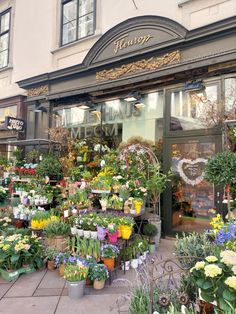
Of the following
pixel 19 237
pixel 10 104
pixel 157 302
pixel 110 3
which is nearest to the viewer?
pixel 157 302

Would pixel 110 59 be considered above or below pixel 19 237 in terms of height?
above

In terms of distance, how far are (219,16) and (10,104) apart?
7.77 m

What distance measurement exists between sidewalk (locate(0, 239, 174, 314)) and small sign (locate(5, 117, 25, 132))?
20.0ft

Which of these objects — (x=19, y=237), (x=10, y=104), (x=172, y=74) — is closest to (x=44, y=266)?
(x=19, y=237)

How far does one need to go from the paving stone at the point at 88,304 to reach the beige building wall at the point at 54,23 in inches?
233

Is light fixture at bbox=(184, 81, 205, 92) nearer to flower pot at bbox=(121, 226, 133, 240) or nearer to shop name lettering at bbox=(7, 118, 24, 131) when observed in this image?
flower pot at bbox=(121, 226, 133, 240)

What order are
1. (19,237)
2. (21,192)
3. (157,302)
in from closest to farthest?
(157,302), (19,237), (21,192)

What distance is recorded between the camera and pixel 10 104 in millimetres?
10859

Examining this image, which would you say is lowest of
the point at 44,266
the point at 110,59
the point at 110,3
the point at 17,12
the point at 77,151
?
the point at 44,266

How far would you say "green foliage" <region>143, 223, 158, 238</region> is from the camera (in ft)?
19.6

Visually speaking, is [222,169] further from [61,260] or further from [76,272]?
[61,260]

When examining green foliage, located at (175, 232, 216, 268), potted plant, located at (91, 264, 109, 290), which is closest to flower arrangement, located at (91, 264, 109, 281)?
potted plant, located at (91, 264, 109, 290)

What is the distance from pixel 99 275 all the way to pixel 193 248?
134 cm

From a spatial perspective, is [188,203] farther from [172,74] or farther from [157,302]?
[157,302]
